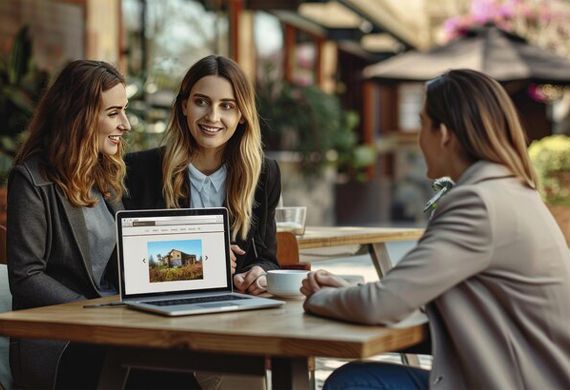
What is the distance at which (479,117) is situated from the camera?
2.52 meters

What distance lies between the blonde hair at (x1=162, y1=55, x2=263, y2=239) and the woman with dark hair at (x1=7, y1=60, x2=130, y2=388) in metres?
0.23

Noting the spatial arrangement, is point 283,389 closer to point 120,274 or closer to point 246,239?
point 120,274

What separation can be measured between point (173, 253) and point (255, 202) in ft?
2.87

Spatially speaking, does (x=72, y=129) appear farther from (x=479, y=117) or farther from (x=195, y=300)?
(x=479, y=117)

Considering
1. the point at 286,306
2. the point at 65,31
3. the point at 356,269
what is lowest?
the point at 356,269

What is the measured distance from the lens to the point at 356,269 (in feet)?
32.4

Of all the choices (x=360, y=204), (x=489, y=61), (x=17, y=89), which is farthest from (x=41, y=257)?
(x=360, y=204)

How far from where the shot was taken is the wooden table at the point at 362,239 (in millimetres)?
4707

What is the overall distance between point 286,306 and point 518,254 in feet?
2.04

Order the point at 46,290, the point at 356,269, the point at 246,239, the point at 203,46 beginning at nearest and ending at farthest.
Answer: the point at 46,290
the point at 246,239
the point at 356,269
the point at 203,46

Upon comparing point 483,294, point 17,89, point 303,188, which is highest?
point 17,89

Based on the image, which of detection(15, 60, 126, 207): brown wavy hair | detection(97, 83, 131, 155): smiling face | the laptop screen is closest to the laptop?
the laptop screen

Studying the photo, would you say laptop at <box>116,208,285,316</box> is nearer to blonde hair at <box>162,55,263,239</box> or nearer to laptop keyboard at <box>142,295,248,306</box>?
laptop keyboard at <box>142,295,248,306</box>

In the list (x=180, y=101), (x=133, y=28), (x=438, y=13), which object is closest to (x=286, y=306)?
(x=180, y=101)
